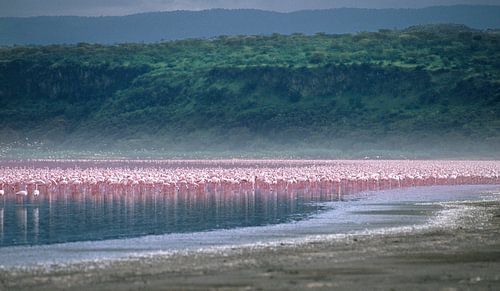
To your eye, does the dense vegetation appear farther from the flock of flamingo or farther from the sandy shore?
the sandy shore

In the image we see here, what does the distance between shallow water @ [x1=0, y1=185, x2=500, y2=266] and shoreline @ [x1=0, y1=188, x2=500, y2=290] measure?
3.73 ft

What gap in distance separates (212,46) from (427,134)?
42.3 meters

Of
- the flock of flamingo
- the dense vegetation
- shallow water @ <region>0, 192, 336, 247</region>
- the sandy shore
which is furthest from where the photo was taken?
the dense vegetation

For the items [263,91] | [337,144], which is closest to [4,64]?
[263,91]

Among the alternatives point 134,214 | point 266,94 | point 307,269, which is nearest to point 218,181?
point 134,214

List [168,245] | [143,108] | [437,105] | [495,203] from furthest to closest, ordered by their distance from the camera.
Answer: [143,108] → [437,105] → [495,203] → [168,245]

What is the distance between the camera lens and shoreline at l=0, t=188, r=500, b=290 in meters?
13.4

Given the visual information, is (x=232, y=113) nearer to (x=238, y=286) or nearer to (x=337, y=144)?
(x=337, y=144)

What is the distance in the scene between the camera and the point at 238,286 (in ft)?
43.5

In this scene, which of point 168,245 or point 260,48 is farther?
point 260,48

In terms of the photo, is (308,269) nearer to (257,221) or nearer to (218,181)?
(257,221)

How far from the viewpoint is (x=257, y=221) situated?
23234 millimetres

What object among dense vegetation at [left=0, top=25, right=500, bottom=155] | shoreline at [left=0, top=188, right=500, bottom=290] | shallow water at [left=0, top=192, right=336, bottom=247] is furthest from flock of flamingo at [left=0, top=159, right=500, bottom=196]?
dense vegetation at [left=0, top=25, right=500, bottom=155]

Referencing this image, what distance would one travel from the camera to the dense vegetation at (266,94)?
8356cm
